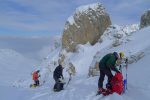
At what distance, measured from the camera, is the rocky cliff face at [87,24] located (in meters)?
56.4

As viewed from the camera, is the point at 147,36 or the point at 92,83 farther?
the point at 147,36

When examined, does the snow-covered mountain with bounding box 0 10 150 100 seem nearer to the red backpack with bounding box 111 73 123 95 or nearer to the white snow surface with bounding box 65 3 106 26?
the red backpack with bounding box 111 73 123 95

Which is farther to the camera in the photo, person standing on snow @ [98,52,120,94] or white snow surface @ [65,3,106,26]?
white snow surface @ [65,3,106,26]

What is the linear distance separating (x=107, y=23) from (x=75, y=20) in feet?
14.6

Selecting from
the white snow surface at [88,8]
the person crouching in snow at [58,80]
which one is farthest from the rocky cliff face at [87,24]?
the person crouching in snow at [58,80]

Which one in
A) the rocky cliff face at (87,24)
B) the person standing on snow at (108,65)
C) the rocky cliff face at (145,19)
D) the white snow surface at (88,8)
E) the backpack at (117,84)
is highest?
the white snow surface at (88,8)

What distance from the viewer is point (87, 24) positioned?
57.0m

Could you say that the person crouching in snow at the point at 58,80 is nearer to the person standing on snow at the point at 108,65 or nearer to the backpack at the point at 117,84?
the person standing on snow at the point at 108,65

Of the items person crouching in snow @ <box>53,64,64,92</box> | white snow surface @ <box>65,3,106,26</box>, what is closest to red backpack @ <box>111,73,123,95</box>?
person crouching in snow @ <box>53,64,64,92</box>

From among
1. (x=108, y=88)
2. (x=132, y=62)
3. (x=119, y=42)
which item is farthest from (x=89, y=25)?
(x=108, y=88)

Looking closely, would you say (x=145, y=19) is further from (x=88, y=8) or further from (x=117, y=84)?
(x=117, y=84)

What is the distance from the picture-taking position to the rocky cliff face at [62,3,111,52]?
56.4 m

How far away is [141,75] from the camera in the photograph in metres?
20.7

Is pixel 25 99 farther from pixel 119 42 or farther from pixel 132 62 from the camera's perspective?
pixel 119 42
